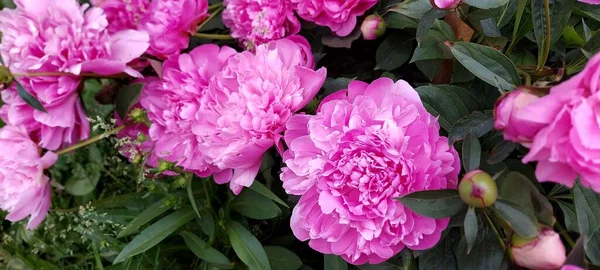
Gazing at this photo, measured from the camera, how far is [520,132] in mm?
448

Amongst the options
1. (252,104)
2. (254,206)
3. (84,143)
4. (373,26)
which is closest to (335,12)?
(373,26)

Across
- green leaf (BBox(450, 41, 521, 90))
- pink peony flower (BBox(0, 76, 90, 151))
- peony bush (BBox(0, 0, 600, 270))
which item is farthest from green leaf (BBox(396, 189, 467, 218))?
pink peony flower (BBox(0, 76, 90, 151))

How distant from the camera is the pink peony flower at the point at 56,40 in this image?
2.46 feet

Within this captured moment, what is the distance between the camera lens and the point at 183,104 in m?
0.75

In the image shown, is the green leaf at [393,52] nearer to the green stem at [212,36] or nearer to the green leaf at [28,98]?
the green stem at [212,36]

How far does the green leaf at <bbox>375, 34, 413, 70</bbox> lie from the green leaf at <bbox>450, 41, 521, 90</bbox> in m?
0.17

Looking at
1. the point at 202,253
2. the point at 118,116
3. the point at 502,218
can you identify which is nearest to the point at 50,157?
Result: the point at 118,116

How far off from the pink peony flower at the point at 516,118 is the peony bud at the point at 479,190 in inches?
1.6

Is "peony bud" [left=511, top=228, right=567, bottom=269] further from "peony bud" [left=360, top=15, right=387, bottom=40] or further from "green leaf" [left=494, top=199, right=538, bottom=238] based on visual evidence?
"peony bud" [left=360, top=15, right=387, bottom=40]

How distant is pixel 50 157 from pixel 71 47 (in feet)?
0.51

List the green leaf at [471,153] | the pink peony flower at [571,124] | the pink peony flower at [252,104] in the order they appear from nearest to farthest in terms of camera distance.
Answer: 1. the pink peony flower at [571,124]
2. the green leaf at [471,153]
3. the pink peony flower at [252,104]

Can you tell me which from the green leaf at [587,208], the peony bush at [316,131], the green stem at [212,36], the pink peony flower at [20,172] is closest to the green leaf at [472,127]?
the peony bush at [316,131]

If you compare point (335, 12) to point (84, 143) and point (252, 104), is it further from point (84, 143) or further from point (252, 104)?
point (84, 143)

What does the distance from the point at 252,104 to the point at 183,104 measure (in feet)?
0.48
